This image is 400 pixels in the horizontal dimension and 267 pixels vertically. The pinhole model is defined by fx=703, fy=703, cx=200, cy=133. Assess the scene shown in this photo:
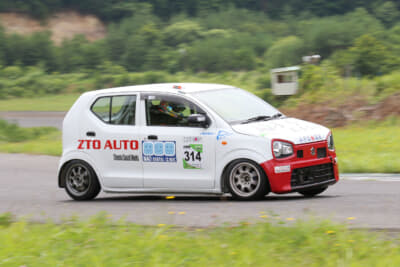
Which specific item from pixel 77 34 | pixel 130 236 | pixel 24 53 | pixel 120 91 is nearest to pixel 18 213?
pixel 120 91

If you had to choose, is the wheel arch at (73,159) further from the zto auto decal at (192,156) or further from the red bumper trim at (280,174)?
the red bumper trim at (280,174)

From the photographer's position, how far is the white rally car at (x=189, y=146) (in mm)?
9227

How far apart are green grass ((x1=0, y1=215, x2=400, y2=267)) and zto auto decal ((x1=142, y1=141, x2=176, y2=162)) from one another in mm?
2531

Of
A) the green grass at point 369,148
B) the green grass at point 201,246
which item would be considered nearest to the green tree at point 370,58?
the green grass at point 369,148

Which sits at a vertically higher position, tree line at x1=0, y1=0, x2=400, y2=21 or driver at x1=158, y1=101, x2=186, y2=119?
tree line at x1=0, y1=0, x2=400, y2=21

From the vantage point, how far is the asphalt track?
26.1ft

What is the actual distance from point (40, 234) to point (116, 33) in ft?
234

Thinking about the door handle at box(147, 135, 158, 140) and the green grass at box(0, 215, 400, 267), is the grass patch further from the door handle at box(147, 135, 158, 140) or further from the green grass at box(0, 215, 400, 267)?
the green grass at box(0, 215, 400, 267)

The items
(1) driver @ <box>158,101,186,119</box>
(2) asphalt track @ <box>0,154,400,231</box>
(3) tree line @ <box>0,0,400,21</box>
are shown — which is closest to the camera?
(2) asphalt track @ <box>0,154,400,231</box>

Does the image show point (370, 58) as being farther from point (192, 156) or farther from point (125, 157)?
point (192, 156)

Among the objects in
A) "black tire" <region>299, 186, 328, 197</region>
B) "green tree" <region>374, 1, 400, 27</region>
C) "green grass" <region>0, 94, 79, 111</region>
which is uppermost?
"green tree" <region>374, 1, 400, 27</region>

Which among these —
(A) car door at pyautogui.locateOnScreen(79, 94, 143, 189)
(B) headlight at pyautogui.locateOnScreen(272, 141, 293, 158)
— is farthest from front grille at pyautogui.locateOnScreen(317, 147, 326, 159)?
(A) car door at pyautogui.locateOnScreen(79, 94, 143, 189)

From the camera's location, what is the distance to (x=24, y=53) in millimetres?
71750

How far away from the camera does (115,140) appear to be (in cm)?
1033
